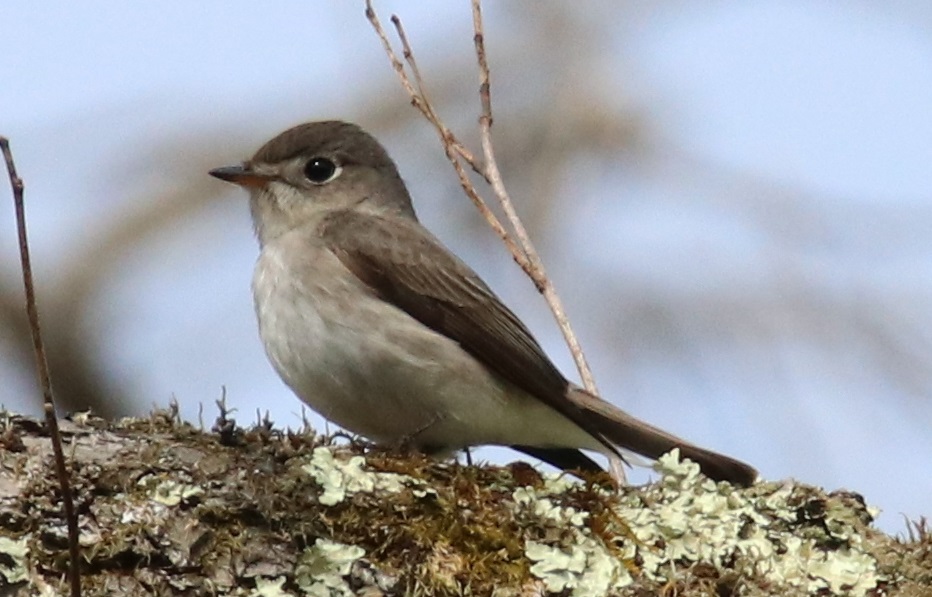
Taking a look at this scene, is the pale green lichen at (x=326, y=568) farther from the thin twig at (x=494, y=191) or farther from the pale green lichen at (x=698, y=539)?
the thin twig at (x=494, y=191)

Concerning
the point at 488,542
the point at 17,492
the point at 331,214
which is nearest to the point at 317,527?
the point at 488,542

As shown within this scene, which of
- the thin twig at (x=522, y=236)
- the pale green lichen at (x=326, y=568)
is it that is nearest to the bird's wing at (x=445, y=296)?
the thin twig at (x=522, y=236)

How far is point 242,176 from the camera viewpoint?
5.43 m

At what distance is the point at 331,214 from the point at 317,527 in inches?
97.7

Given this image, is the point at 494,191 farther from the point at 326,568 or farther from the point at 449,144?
the point at 326,568

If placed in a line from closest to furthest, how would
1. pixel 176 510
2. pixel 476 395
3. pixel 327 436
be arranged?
1. pixel 176 510
2. pixel 327 436
3. pixel 476 395

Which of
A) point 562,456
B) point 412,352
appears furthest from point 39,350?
point 562,456

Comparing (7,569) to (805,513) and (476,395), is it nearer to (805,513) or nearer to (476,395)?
(805,513)

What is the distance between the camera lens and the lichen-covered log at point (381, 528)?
281cm

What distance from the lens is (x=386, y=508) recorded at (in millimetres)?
3080

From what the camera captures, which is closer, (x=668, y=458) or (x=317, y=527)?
(x=317, y=527)

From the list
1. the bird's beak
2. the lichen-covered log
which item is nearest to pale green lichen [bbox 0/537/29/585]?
the lichen-covered log

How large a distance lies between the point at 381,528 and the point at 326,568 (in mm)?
186

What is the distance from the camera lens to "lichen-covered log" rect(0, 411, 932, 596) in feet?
9.23
